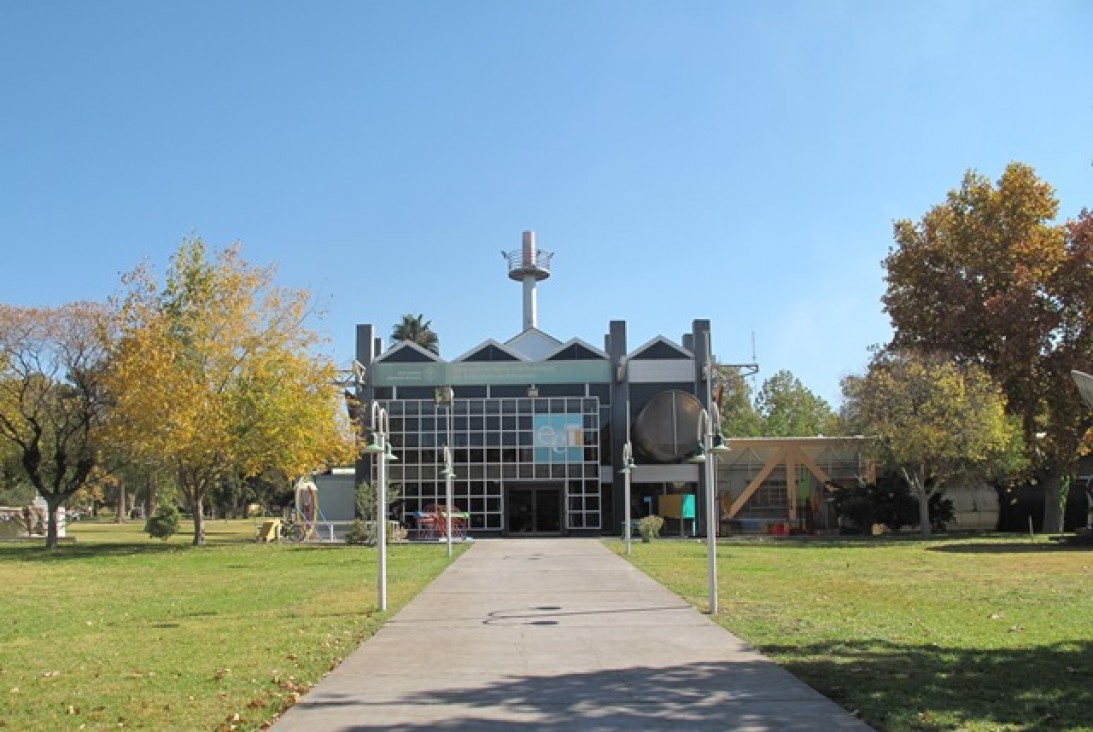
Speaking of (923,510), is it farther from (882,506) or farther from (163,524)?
(163,524)

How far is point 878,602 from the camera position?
1538 cm

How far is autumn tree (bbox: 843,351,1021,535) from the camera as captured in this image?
35344 mm

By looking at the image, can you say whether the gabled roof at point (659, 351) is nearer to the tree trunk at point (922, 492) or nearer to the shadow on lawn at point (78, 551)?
the tree trunk at point (922, 492)

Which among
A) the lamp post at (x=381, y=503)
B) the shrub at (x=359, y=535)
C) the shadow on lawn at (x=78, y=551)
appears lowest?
the shadow on lawn at (x=78, y=551)

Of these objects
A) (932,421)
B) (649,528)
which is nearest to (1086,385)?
(649,528)

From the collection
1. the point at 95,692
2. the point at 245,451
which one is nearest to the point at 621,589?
the point at 95,692

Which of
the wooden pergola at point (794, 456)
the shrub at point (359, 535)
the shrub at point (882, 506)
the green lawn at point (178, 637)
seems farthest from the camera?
the wooden pergola at point (794, 456)

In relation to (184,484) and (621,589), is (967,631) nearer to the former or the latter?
(621,589)

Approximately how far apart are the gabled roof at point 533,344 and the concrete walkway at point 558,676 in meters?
32.9

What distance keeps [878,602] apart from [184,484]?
2916 cm

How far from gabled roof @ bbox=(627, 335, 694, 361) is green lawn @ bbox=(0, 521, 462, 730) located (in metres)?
22.3

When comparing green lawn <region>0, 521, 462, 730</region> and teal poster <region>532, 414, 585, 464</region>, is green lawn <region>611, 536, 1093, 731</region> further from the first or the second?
teal poster <region>532, 414, 585, 464</region>

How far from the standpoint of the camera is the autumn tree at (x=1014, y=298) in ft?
120

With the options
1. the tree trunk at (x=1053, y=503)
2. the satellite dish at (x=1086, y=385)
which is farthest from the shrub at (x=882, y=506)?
the satellite dish at (x=1086, y=385)
